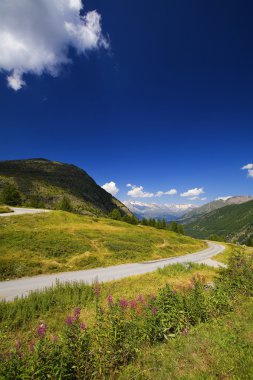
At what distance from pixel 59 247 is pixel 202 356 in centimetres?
2659

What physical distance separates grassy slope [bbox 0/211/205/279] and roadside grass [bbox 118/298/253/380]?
57.4 ft

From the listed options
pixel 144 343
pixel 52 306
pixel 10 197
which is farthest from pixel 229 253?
pixel 10 197

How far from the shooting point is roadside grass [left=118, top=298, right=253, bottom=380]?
16.1ft

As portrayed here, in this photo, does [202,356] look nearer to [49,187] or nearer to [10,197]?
[10,197]

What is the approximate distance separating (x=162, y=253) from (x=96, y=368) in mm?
36775

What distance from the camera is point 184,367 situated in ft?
17.5

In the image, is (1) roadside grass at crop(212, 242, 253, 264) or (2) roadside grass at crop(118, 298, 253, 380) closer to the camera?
(2) roadside grass at crop(118, 298, 253, 380)

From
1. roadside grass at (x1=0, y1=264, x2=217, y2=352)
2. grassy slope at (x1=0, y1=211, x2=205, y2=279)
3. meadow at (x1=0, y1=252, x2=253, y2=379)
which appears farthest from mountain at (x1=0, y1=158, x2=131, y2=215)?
meadow at (x1=0, y1=252, x2=253, y2=379)

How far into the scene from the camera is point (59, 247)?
29703 mm

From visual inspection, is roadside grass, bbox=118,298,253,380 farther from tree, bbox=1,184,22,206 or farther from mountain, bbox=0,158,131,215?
mountain, bbox=0,158,131,215

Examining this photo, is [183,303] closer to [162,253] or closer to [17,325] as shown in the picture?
[17,325]

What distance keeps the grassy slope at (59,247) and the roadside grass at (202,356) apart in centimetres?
1750

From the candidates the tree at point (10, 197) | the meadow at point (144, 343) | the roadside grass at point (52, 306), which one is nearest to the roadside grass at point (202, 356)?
the meadow at point (144, 343)

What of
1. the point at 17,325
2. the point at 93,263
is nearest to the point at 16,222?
the point at 93,263
